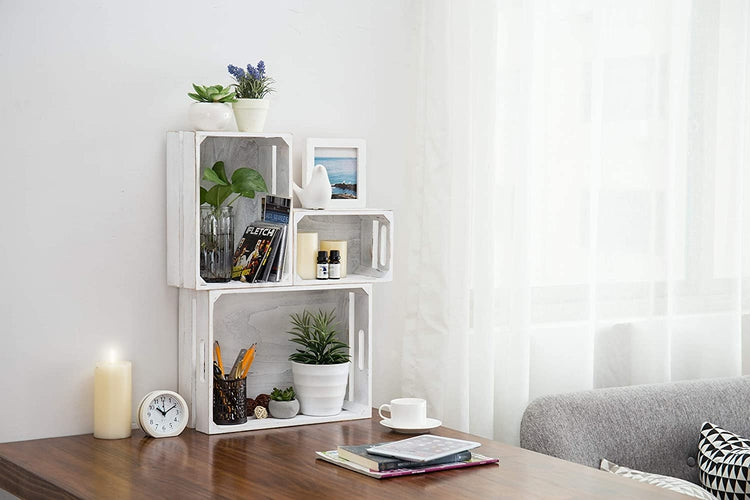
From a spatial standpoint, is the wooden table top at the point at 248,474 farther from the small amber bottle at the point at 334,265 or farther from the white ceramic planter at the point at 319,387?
A: the small amber bottle at the point at 334,265

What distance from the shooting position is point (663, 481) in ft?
7.23

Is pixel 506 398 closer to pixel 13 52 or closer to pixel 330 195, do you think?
pixel 330 195

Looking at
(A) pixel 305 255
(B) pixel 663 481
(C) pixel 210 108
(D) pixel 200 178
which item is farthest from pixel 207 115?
(B) pixel 663 481

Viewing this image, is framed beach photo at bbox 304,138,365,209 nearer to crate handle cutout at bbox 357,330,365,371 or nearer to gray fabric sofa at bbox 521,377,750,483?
crate handle cutout at bbox 357,330,365,371

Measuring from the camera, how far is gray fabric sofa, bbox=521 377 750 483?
2.32 m

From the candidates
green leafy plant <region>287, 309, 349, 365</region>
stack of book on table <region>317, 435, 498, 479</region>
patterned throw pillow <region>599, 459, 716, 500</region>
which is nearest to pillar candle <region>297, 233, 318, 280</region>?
green leafy plant <region>287, 309, 349, 365</region>

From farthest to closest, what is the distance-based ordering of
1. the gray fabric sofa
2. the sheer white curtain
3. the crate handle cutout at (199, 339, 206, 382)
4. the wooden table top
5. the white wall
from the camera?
the sheer white curtain
the gray fabric sofa
the crate handle cutout at (199, 339, 206, 382)
the white wall
the wooden table top

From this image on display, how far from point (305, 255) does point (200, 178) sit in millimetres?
289

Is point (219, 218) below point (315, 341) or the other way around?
the other way around

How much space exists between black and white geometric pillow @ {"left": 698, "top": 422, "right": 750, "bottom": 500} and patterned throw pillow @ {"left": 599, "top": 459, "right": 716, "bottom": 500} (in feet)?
0.19

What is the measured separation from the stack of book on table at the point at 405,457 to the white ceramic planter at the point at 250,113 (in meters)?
0.70

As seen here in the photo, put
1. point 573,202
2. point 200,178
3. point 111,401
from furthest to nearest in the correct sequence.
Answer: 1. point 573,202
2. point 200,178
3. point 111,401

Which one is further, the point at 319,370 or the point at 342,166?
the point at 342,166

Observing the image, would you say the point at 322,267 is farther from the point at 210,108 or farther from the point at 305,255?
the point at 210,108
